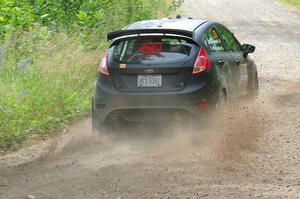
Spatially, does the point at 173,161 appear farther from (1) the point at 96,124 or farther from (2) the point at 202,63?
(1) the point at 96,124

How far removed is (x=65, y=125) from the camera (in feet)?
37.7

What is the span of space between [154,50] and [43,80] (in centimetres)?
354

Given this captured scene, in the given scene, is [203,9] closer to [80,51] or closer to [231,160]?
[80,51]

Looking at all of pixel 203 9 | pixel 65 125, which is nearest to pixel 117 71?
pixel 65 125

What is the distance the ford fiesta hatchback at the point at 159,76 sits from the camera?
9742 millimetres

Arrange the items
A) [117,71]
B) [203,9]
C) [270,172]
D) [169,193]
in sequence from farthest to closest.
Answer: [203,9], [117,71], [270,172], [169,193]

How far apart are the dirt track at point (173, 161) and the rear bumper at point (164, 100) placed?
1.12ft

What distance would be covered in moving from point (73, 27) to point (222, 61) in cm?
687

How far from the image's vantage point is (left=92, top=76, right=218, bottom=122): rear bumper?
382 inches

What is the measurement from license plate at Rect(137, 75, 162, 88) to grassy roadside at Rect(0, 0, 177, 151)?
6.11ft

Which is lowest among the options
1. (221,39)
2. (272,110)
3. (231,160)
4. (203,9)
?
(203,9)

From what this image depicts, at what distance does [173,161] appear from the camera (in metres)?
8.71

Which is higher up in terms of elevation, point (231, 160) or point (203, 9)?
point (231, 160)

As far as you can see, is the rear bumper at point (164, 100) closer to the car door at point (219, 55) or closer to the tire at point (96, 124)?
the tire at point (96, 124)
